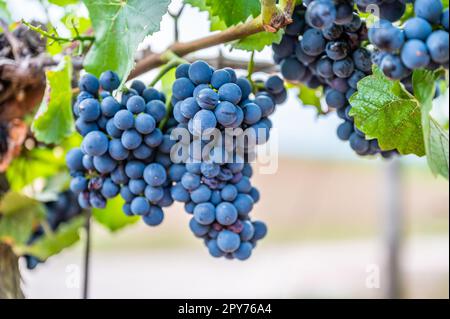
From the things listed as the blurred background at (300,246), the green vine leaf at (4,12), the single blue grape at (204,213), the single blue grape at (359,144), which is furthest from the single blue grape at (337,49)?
the blurred background at (300,246)

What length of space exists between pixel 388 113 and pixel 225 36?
22cm

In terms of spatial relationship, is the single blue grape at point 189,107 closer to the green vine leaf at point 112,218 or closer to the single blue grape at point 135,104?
the single blue grape at point 135,104

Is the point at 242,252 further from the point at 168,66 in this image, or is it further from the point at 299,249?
the point at 299,249

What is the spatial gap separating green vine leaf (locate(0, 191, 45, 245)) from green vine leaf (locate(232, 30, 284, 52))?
51 centimetres

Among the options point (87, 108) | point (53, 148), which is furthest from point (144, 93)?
point (53, 148)

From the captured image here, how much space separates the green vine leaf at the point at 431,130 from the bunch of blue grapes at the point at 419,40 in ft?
0.14

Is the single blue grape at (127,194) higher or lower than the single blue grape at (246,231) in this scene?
higher

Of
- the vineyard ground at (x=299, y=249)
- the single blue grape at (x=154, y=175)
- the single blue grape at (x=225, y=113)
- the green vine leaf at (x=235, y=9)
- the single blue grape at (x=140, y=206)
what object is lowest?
the vineyard ground at (x=299, y=249)

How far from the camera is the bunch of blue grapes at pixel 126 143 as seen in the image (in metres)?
0.60

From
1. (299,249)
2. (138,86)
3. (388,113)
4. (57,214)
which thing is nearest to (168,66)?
(138,86)

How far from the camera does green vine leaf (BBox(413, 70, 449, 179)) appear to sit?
1.37 feet

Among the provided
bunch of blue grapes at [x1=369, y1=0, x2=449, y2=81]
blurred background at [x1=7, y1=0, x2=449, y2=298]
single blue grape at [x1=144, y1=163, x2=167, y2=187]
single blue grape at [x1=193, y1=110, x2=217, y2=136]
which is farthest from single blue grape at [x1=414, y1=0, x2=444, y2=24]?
blurred background at [x1=7, y1=0, x2=449, y2=298]

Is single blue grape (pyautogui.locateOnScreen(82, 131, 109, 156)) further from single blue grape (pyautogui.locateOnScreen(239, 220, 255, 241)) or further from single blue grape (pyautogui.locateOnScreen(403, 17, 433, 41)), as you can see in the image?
single blue grape (pyautogui.locateOnScreen(403, 17, 433, 41))
